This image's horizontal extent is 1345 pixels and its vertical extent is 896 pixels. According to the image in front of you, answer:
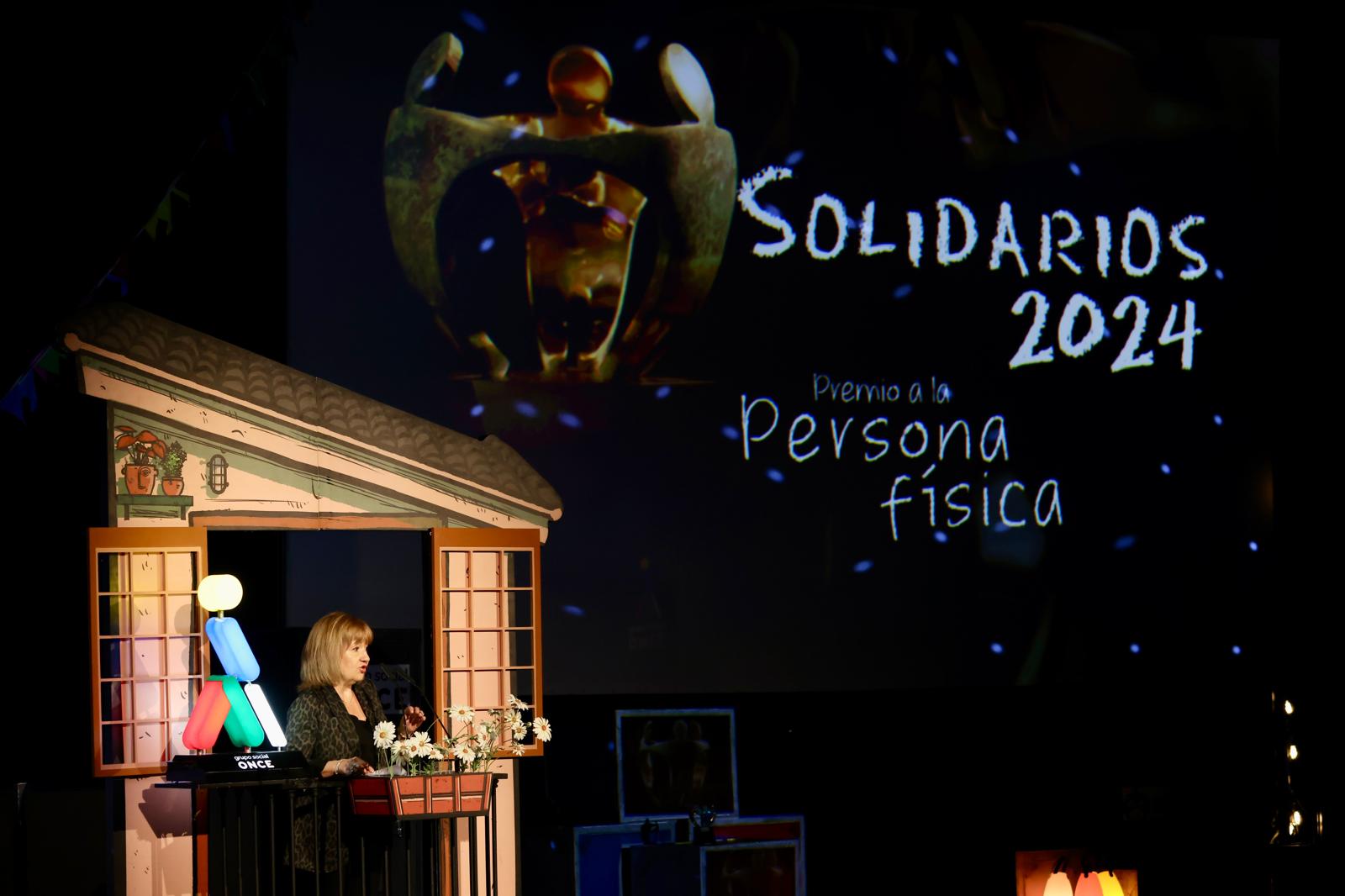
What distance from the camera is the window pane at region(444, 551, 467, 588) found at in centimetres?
716

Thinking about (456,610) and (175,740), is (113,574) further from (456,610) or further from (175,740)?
(456,610)

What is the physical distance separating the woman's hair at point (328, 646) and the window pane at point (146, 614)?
0.66 meters

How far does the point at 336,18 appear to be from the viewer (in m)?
7.99

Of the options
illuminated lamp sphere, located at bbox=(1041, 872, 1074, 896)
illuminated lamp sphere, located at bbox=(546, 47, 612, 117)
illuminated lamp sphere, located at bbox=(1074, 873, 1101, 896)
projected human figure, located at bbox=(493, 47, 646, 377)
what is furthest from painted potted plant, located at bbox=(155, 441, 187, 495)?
illuminated lamp sphere, located at bbox=(1074, 873, 1101, 896)

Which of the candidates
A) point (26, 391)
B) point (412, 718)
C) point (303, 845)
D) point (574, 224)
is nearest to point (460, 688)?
point (412, 718)

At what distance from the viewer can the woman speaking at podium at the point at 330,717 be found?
250 inches

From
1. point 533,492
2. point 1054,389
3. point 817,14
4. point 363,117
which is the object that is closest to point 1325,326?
point 1054,389

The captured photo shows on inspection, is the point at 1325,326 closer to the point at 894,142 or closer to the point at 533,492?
the point at 894,142

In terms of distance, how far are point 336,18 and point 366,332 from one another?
1.47m

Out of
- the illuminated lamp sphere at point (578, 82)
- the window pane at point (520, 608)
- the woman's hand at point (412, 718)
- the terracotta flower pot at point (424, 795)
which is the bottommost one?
the terracotta flower pot at point (424, 795)

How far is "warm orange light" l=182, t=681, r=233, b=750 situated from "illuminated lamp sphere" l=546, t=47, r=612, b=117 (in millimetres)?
3349

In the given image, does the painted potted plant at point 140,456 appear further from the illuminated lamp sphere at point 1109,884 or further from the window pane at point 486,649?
the illuminated lamp sphere at point 1109,884

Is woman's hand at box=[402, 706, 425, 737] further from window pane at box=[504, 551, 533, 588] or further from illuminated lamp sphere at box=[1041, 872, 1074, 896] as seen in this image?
illuminated lamp sphere at box=[1041, 872, 1074, 896]

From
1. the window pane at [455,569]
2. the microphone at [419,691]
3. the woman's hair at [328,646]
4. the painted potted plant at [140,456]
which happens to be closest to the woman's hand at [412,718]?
the microphone at [419,691]
